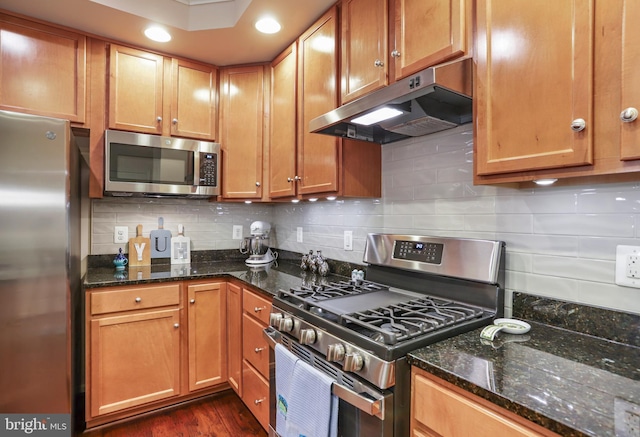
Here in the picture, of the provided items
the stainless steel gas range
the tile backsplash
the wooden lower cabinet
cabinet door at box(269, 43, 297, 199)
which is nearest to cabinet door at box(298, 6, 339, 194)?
cabinet door at box(269, 43, 297, 199)

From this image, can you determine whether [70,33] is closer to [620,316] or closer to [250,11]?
[250,11]

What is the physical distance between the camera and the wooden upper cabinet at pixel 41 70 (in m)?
1.88

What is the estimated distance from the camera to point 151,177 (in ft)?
7.54

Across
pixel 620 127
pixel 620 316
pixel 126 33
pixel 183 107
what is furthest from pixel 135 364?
pixel 620 127

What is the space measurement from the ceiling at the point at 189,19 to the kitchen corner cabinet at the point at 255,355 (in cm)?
161

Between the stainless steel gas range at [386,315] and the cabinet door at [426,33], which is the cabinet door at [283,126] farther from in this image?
the cabinet door at [426,33]

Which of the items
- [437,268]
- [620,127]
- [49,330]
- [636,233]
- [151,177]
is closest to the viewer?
[620,127]

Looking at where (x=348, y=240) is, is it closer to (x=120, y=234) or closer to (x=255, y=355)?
(x=255, y=355)

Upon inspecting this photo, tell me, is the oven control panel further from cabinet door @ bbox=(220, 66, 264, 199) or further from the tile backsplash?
cabinet door @ bbox=(220, 66, 264, 199)

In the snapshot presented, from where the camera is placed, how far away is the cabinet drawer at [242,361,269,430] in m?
1.83

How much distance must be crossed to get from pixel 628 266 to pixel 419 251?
0.74 meters

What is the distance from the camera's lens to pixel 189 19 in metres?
2.05

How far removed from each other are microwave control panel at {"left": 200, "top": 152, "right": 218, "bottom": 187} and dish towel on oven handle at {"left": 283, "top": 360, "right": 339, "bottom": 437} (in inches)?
64.1

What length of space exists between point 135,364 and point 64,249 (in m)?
0.85
